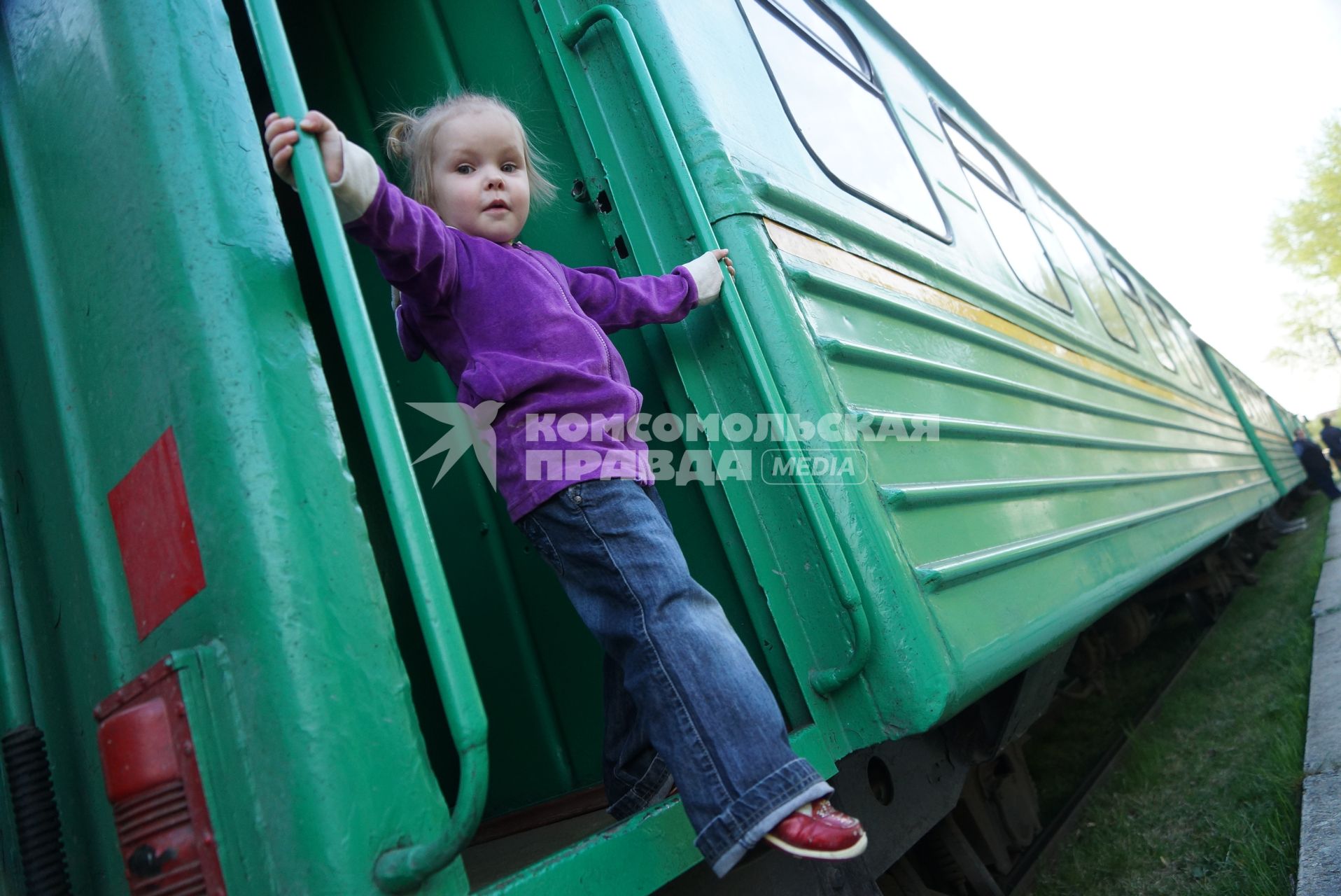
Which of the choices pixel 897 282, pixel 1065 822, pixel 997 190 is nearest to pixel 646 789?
pixel 897 282

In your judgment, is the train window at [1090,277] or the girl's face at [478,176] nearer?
the girl's face at [478,176]

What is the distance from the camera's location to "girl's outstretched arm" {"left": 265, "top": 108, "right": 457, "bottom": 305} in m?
0.96

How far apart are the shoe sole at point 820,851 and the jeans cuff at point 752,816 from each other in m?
0.02

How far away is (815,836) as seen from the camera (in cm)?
99

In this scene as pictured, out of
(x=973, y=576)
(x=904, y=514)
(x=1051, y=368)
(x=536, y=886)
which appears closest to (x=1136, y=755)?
(x=1051, y=368)

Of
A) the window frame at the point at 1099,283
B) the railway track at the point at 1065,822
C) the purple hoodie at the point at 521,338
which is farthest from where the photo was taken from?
the window frame at the point at 1099,283

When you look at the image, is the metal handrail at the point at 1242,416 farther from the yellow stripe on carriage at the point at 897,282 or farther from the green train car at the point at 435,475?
the green train car at the point at 435,475

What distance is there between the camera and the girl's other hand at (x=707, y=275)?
1.45 m

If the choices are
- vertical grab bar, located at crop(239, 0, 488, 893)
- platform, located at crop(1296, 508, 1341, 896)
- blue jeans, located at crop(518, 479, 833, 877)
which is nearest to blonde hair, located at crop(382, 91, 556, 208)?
vertical grab bar, located at crop(239, 0, 488, 893)

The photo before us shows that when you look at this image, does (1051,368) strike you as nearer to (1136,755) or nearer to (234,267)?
(1136,755)

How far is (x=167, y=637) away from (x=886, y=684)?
1.01 m

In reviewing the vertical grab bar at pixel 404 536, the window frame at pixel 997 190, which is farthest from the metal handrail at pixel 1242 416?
the vertical grab bar at pixel 404 536

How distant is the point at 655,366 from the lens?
1612 mm

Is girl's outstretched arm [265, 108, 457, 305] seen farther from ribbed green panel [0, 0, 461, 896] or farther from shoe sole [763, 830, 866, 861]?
shoe sole [763, 830, 866, 861]
